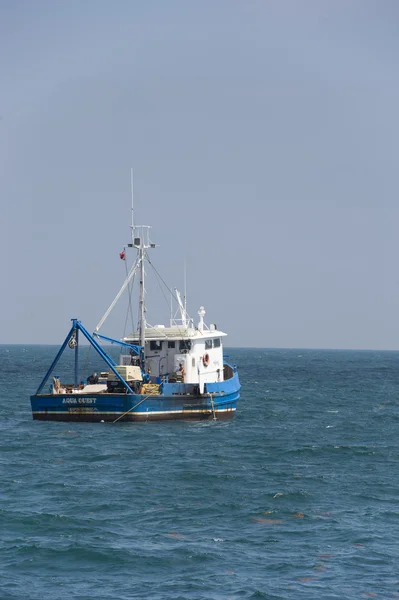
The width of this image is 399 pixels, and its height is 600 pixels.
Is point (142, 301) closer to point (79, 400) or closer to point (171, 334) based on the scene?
point (171, 334)

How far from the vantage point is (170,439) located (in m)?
47.0

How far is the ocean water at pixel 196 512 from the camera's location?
908 inches

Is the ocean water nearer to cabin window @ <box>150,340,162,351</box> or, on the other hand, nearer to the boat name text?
the boat name text

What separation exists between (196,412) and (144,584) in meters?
30.1

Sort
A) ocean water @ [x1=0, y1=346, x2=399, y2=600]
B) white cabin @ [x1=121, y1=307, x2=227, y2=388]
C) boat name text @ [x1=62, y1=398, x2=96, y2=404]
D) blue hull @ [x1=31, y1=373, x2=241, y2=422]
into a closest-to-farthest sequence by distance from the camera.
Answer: ocean water @ [x1=0, y1=346, x2=399, y2=600] < boat name text @ [x1=62, y1=398, x2=96, y2=404] < blue hull @ [x1=31, y1=373, x2=241, y2=422] < white cabin @ [x1=121, y1=307, x2=227, y2=388]

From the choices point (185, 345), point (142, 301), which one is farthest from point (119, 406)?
point (142, 301)

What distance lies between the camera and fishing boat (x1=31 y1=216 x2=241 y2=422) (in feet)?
165

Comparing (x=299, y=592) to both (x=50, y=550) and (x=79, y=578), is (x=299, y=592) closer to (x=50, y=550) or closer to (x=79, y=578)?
(x=79, y=578)

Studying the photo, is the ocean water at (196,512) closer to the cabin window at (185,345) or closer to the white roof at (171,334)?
the cabin window at (185,345)

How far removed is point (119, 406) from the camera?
165 feet

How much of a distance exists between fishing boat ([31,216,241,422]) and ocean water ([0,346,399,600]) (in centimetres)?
106

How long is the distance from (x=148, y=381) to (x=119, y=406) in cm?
328

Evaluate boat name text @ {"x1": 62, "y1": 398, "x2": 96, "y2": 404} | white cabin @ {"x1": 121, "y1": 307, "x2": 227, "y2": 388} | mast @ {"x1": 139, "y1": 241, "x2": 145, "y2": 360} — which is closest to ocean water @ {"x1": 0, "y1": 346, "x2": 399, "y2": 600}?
boat name text @ {"x1": 62, "y1": 398, "x2": 96, "y2": 404}

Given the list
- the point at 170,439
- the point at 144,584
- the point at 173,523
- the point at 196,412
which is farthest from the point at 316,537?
the point at 196,412
